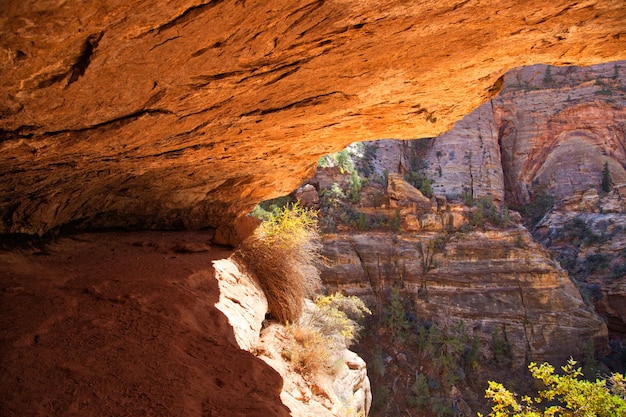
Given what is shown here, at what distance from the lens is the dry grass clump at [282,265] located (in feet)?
21.0

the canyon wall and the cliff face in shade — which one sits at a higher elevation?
the cliff face in shade

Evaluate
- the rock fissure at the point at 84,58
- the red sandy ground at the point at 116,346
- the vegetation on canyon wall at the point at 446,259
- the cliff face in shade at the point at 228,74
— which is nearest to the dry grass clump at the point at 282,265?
the red sandy ground at the point at 116,346

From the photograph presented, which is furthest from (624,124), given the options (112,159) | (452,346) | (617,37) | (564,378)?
(112,159)

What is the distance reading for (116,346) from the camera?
2826 mm

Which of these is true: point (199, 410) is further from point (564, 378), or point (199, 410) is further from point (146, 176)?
point (564, 378)

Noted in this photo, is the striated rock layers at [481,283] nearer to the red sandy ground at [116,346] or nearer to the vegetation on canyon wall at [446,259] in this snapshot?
the vegetation on canyon wall at [446,259]

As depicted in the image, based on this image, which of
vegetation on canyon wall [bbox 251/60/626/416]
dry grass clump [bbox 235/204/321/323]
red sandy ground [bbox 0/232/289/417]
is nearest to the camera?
red sandy ground [bbox 0/232/289/417]

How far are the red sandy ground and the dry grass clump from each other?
1848 mm

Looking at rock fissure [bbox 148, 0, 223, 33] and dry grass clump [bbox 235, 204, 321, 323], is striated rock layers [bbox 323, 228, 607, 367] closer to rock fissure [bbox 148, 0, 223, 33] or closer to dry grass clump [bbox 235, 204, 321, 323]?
dry grass clump [bbox 235, 204, 321, 323]

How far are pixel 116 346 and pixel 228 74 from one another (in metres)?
2.32

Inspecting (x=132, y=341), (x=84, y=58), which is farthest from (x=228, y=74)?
(x=132, y=341)

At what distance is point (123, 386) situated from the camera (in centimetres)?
247

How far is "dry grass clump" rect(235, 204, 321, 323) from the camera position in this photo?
6395 millimetres

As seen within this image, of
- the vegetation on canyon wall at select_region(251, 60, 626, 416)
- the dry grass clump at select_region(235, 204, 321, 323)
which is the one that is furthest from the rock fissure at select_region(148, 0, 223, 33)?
the vegetation on canyon wall at select_region(251, 60, 626, 416)
